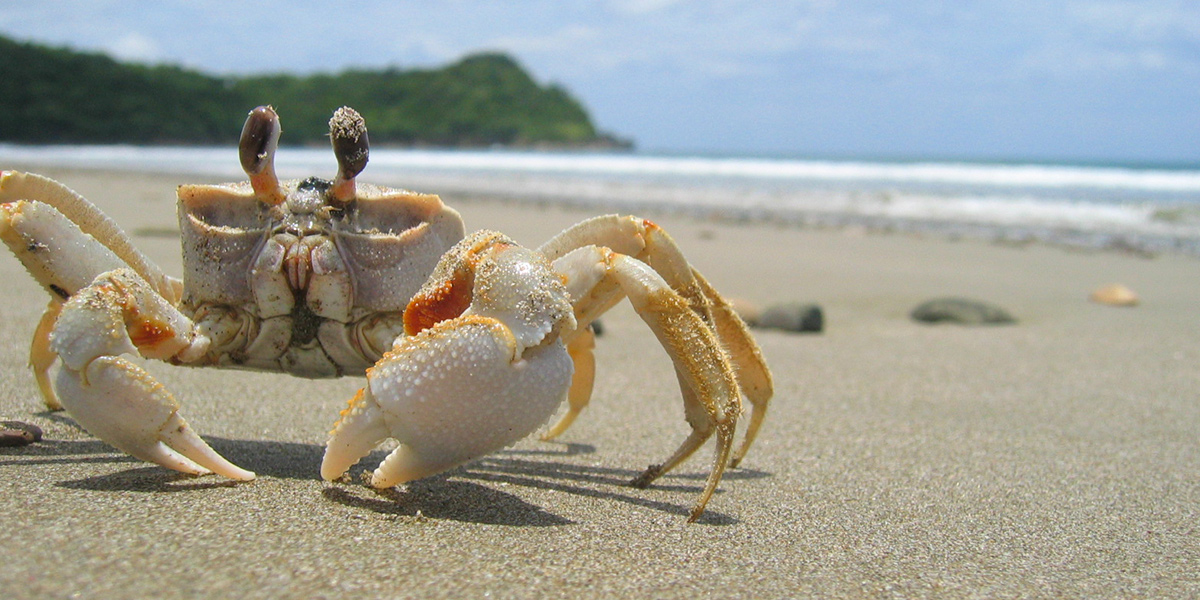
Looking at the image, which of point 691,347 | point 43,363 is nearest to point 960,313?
point 691,347

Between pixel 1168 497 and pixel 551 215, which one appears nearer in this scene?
pixel 1168 497

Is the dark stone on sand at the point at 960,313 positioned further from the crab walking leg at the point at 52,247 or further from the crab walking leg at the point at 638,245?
the crab walking leg at the point at 52,247

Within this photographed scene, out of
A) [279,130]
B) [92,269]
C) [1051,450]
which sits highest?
[279,130]

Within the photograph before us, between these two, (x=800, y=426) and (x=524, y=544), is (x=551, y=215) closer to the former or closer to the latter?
(x=800, y=426)

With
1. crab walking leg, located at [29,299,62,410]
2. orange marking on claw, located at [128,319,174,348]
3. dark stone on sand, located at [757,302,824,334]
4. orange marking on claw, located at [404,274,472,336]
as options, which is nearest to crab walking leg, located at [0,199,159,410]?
orange marking on claw, located at [128,319,174,348]

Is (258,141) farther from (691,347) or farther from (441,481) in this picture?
(691,347)

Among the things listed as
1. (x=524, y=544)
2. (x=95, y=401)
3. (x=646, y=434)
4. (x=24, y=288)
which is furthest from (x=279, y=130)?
(x=24, y=288)
